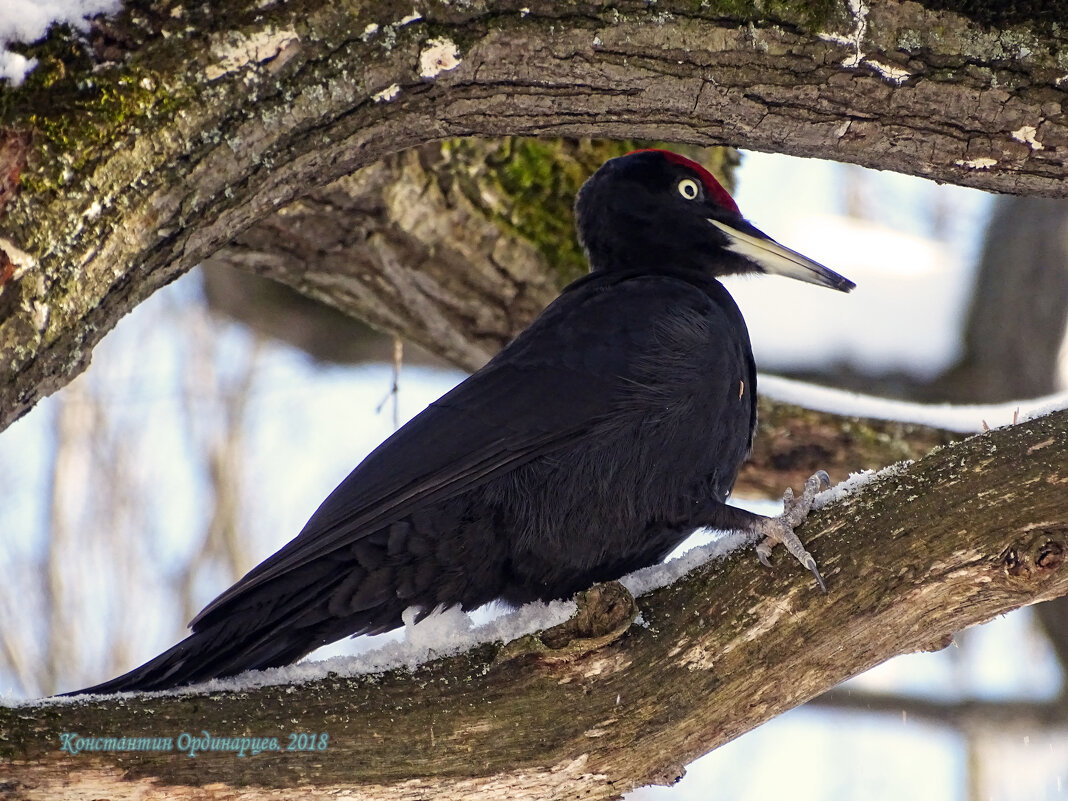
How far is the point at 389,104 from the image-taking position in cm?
258

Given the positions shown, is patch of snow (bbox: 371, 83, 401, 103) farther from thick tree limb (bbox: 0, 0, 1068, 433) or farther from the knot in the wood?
the knot in the wood

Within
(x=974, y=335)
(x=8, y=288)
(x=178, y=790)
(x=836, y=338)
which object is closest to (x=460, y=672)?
(x=178, y=790)

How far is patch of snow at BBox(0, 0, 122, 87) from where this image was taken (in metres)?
2.27

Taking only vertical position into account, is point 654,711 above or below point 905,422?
below

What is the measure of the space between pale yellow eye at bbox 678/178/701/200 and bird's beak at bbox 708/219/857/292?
4.3 inches

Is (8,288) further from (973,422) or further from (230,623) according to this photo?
(973,422)

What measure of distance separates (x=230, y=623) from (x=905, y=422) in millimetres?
2918

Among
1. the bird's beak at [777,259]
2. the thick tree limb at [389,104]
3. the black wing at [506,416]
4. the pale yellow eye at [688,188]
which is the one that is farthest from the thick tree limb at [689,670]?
the pale yellow eye at [688,188]

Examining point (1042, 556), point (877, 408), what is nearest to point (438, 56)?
point (1042, 556)

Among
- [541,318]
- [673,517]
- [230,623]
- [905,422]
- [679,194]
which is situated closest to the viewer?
[230,623]

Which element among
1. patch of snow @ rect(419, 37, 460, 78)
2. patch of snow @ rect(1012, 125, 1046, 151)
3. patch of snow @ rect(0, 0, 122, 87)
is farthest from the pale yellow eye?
patch of snow @ rect(0, 0, 122, 87)

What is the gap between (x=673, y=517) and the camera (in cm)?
302

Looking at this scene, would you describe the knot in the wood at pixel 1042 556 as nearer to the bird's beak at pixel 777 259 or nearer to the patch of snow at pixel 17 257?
the bird's beak at pixel 777 259

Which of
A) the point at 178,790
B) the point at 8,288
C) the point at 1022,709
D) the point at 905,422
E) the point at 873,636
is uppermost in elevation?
the point at 905,422
